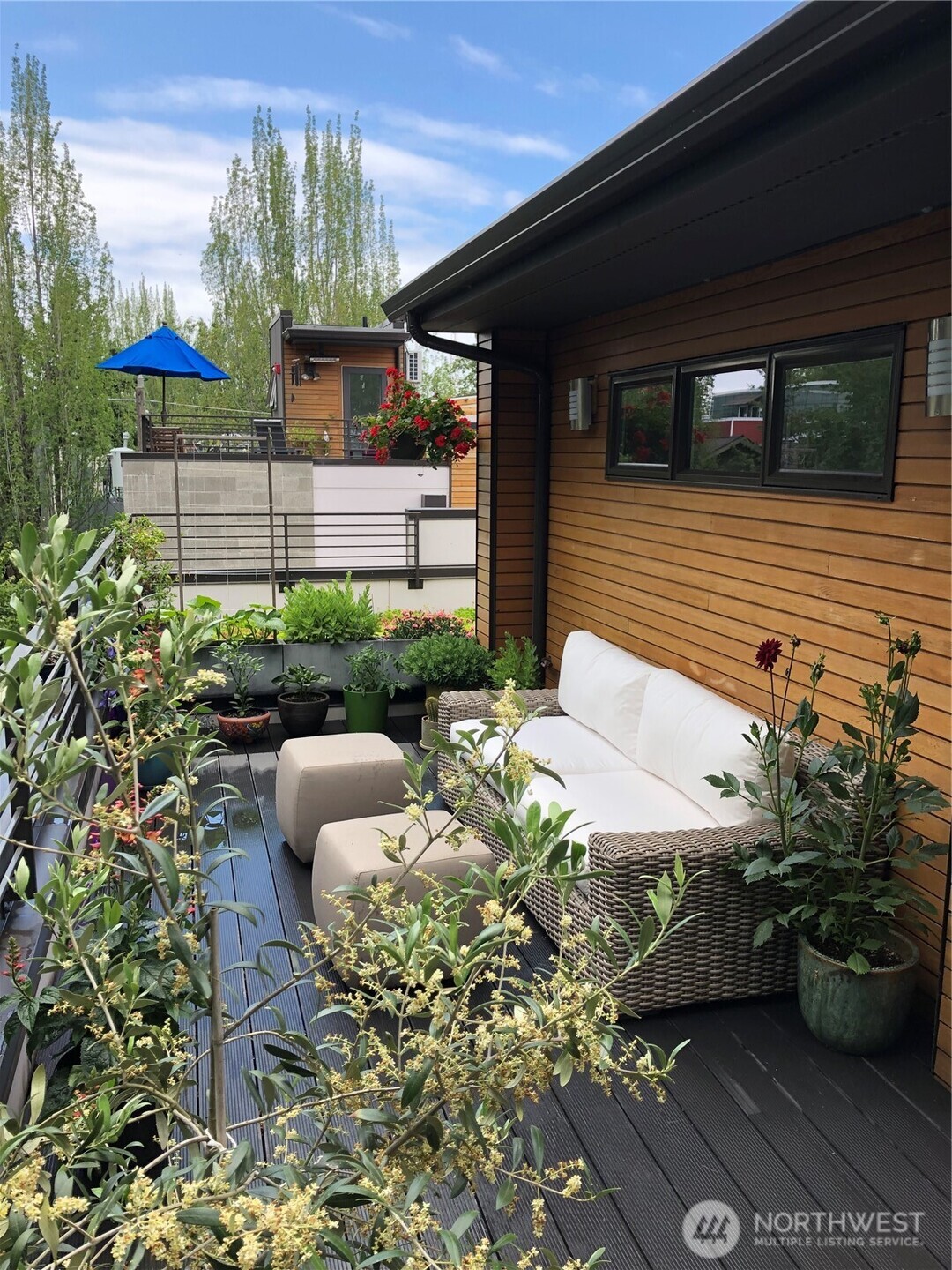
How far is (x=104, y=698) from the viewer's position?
522 cm

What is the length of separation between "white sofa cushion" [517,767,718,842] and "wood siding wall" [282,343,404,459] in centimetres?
1365

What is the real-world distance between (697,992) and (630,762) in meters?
1.34

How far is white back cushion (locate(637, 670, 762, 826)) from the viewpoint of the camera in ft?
11.5

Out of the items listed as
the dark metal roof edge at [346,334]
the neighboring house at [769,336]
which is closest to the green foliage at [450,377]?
the dark metal roof edge at [346,334]

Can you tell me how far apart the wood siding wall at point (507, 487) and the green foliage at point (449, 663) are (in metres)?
0.38

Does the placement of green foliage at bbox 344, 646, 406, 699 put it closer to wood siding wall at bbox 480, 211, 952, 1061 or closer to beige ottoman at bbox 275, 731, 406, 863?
wood siding wall at bbox 480, 211, 952, 1061

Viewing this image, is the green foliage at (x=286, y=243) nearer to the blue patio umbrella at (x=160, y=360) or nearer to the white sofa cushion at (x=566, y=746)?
the blue patio umbrella at (x=160, y=360)

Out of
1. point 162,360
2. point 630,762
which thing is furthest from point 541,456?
point 162,360

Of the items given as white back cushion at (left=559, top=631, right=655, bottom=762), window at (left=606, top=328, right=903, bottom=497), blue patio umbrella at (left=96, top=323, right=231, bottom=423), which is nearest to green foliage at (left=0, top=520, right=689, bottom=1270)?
window at (left=606, top=328, right=903, bottom=497)

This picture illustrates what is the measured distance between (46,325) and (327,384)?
5.77m

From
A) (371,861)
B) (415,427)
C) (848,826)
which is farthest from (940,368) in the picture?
(415,427)

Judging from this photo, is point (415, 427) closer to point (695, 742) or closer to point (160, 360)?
point (695, 742)

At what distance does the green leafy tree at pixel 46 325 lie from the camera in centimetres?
1199

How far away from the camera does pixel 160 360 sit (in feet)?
43.3
